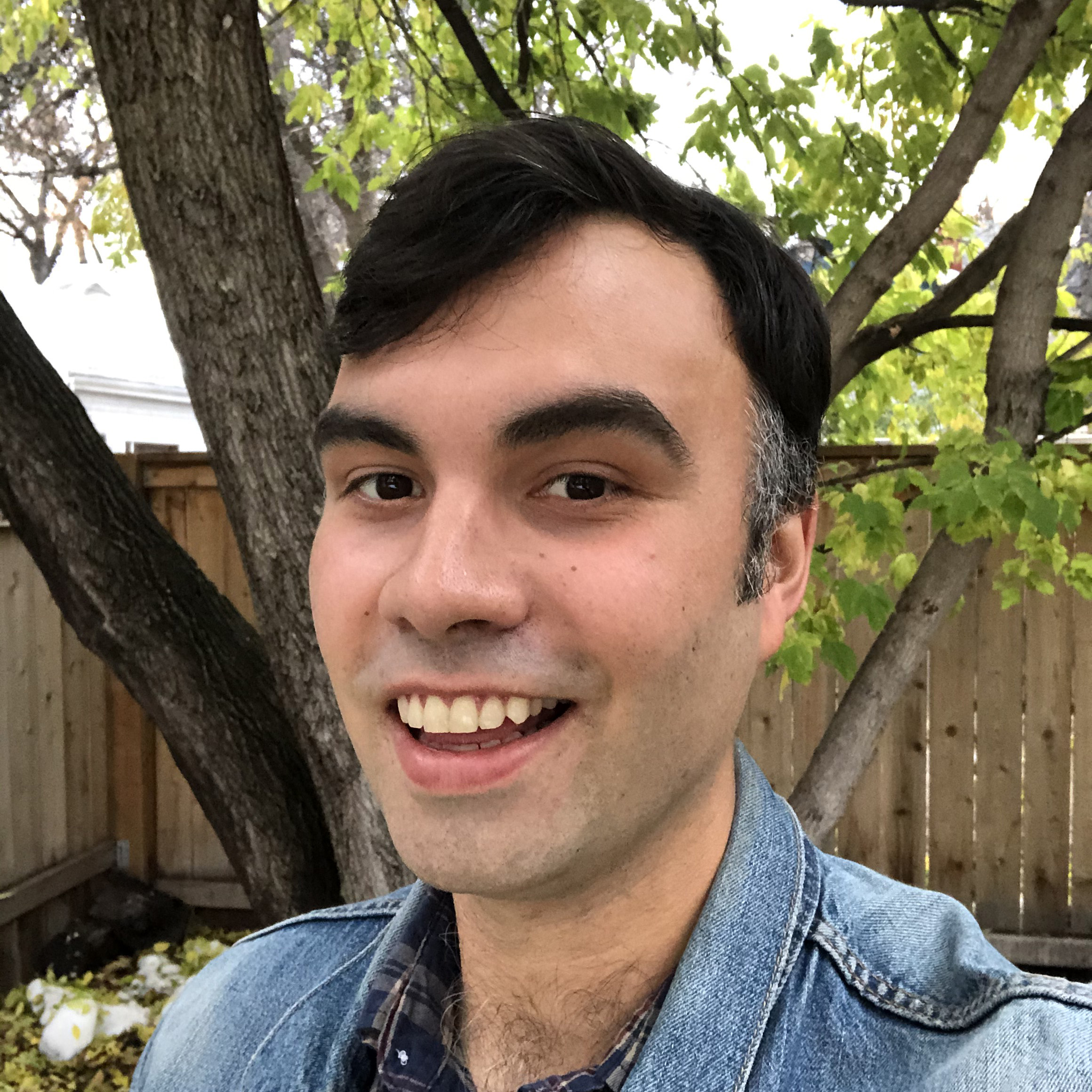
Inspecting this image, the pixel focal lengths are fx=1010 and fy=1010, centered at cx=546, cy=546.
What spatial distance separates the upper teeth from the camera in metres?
0.98

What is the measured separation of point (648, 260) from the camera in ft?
3.49

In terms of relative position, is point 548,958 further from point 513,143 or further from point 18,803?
point 18,803

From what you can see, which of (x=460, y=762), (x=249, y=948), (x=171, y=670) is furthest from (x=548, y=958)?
(x=171, y=670)

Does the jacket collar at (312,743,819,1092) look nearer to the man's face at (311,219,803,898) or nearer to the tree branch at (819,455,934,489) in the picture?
the man's face at (311,219,803,898)

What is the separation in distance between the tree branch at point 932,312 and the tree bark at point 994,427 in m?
0.15

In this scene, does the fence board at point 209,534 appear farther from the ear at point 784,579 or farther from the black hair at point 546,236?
the ear at point 784,579

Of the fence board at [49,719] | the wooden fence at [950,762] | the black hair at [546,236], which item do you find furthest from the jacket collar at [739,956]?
the fence board at [49,719]

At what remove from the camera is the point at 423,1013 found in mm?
1224

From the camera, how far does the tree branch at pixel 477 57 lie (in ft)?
8.94

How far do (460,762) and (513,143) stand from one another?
26.9 inches

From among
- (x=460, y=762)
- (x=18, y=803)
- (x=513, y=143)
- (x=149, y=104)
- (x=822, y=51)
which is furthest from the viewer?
(x=18, y=803)

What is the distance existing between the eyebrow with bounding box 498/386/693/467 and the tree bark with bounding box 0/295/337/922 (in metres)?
1.57

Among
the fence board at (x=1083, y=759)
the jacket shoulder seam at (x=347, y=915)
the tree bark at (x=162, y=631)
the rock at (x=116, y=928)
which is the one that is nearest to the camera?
the jacket shoulder seam at (x=347, y=915)

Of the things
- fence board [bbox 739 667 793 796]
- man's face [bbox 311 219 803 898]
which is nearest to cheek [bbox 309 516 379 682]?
man's face [bbox 311 219 803 898]
